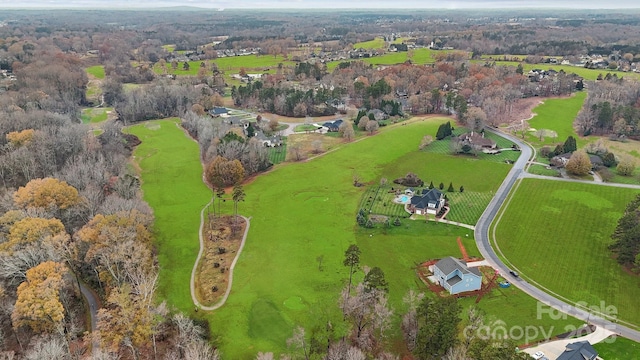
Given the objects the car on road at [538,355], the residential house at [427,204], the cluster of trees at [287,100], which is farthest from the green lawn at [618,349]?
the cluster of trees at [287,100]

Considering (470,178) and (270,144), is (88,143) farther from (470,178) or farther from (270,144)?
(470,178)

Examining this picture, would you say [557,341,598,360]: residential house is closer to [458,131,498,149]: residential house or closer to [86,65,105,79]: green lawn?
[458,131,498,149]: residential house

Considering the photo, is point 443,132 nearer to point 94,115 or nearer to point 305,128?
point 305,128

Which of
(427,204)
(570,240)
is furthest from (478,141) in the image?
(570,240)

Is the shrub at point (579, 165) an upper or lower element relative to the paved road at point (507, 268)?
upper

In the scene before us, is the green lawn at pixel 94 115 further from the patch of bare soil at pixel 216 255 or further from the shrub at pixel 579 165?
the shrub at pixel 579 165

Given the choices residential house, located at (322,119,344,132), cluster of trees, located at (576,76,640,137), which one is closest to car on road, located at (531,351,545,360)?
residential house, located at (322,119,344,132)
